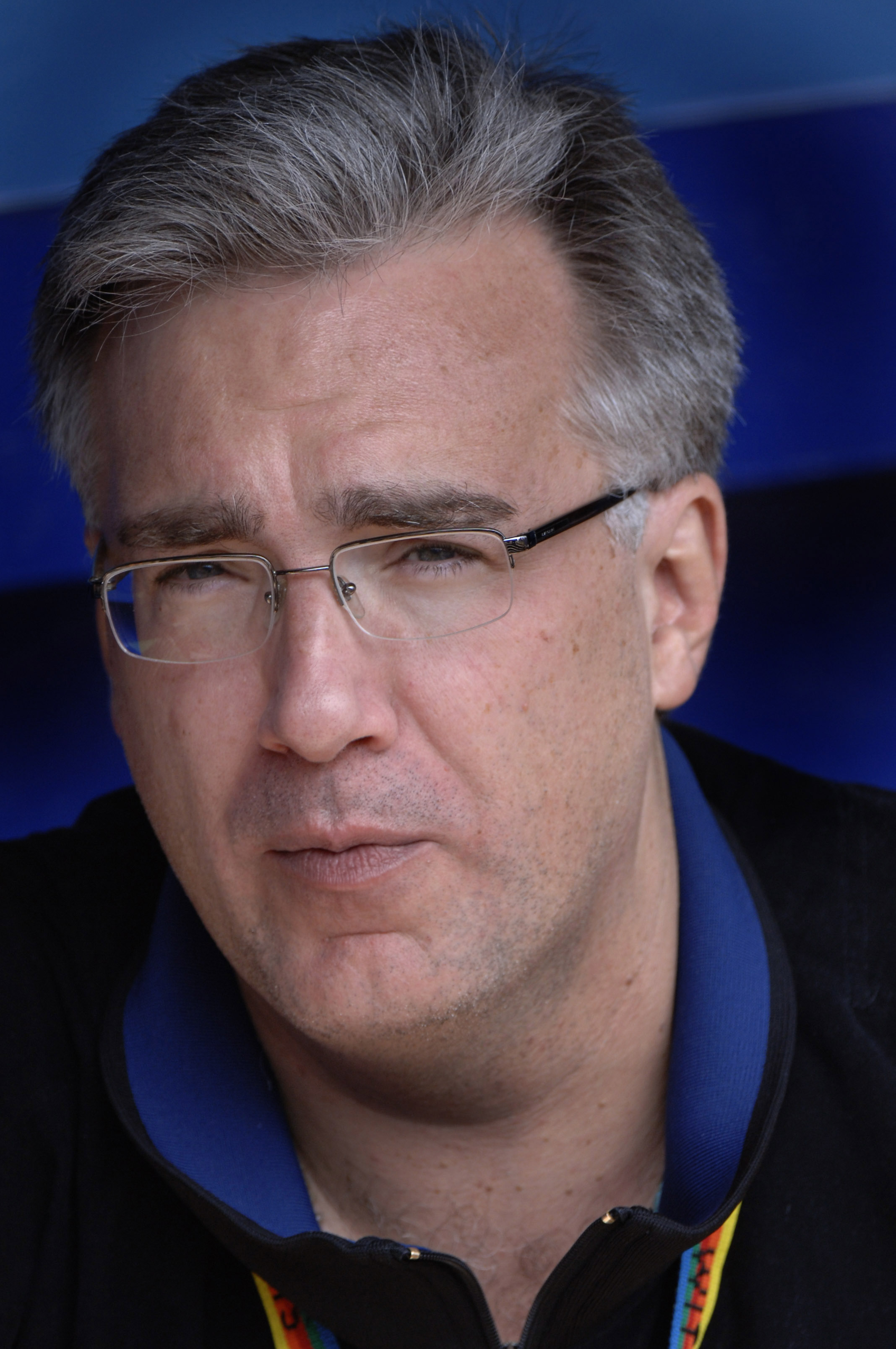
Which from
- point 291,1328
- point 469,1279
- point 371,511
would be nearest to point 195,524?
point 371,511

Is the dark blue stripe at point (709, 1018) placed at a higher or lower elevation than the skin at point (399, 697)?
lower

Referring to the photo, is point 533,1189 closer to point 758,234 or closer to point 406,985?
point 406,985

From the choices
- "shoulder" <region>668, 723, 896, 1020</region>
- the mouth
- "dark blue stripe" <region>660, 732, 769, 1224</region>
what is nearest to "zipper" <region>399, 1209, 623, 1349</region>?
"dark blue stripe" <region>660, 732, 769, 1224</region>

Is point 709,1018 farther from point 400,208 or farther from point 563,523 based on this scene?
point 400,208

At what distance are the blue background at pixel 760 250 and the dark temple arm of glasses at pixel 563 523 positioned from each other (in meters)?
0.85

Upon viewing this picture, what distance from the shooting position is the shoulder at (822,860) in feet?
6.08

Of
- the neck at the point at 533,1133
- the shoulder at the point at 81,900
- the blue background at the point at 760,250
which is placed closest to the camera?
the neck at the point at 533,1133

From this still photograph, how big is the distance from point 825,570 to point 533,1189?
4.13ft

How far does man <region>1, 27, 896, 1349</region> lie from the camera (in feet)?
4.94

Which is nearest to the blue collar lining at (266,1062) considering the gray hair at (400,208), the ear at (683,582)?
the ear at (683,582)

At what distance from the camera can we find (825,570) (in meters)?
2.47

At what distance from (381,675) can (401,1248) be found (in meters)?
0.63

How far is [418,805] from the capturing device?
1487 millimetres

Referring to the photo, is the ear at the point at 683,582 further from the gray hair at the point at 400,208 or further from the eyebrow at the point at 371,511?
the eyebrow at the point at 371,511
